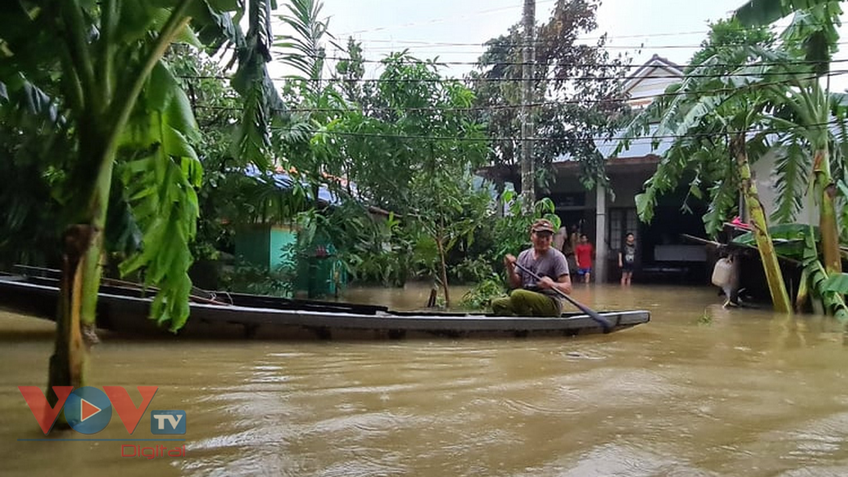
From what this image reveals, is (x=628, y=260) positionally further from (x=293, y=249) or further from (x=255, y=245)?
(x=255, y=245)

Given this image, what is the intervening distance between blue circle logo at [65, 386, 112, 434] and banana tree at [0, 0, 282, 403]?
10 centimetres

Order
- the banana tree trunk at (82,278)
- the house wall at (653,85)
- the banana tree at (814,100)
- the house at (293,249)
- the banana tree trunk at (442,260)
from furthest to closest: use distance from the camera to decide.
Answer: the house wall at (653,85), the house at (293,249), the banana tree trunk at (442,260), the banana tree at (814,100), the banana tree trunk at (82,278)

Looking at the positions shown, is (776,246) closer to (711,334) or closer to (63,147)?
(711,334)

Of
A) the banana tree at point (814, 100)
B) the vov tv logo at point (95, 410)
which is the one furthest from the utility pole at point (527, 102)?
the vov tv logo at point (95, 410)

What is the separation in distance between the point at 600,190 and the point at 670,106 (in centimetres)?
621

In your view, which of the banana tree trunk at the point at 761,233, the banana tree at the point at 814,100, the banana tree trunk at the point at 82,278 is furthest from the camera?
the banana tree trunk at the point at 761,233

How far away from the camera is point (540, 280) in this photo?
6.57 m

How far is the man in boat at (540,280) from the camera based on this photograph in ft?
21.4

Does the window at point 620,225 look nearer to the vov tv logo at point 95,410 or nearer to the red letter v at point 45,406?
the vov tv logo at point 95,410

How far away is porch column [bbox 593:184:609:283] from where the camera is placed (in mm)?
16297

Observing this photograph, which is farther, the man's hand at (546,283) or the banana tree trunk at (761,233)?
the banana tree trunk at (761,233)

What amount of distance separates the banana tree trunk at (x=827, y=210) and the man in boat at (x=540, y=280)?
540 cm

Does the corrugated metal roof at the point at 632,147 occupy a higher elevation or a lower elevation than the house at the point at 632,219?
higher

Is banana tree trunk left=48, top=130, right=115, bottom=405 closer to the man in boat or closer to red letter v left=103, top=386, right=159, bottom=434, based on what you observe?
red letter v left=103, top=386, right=159, bottom=434
